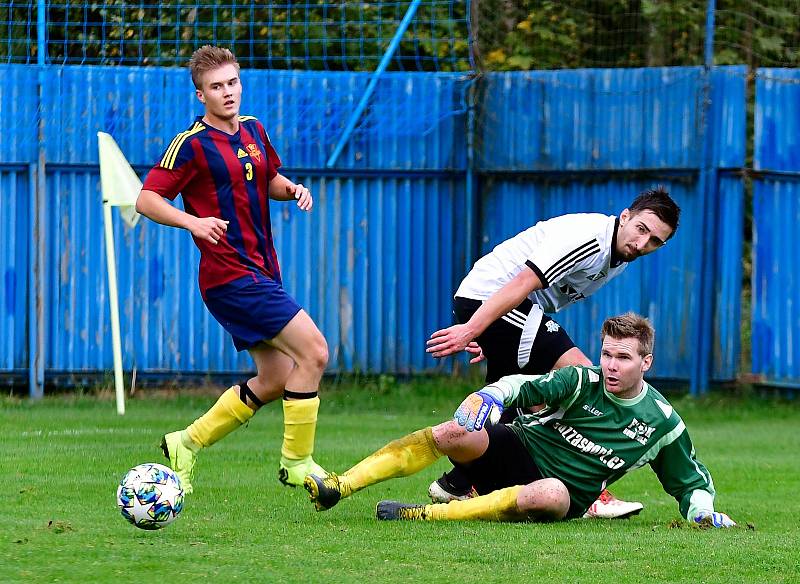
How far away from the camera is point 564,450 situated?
6.56 metres

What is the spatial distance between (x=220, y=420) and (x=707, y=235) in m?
6.49

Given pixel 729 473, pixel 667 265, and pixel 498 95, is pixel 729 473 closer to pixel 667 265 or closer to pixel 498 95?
pixel 667 265

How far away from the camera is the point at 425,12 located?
13656 millimetres

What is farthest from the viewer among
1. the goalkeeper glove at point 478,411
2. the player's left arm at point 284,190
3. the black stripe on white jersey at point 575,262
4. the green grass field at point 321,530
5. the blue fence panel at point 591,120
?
the blue fence panel at point 591,120

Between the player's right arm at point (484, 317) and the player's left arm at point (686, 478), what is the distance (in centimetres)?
92

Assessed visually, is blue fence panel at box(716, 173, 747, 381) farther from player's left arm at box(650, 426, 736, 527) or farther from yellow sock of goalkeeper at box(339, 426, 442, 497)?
yellow sock of goalkeeper at box(339, 426, 442, 497)

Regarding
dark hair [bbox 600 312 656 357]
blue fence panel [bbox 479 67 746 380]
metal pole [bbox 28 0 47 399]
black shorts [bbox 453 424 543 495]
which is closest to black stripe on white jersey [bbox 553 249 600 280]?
dark hair [bbox 600 312 656 357]

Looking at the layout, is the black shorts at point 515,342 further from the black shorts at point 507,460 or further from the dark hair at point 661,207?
the dark hair at point 661,207

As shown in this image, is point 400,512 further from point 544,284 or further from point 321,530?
point 544,284

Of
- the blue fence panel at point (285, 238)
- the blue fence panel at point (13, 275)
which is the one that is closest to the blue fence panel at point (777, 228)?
the blue fence panel at point (285, 238)

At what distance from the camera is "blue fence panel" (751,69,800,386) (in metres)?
12.4

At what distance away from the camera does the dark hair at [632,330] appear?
6246mm

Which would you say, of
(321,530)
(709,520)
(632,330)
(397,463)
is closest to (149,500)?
(321,530)

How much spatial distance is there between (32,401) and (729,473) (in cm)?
615
